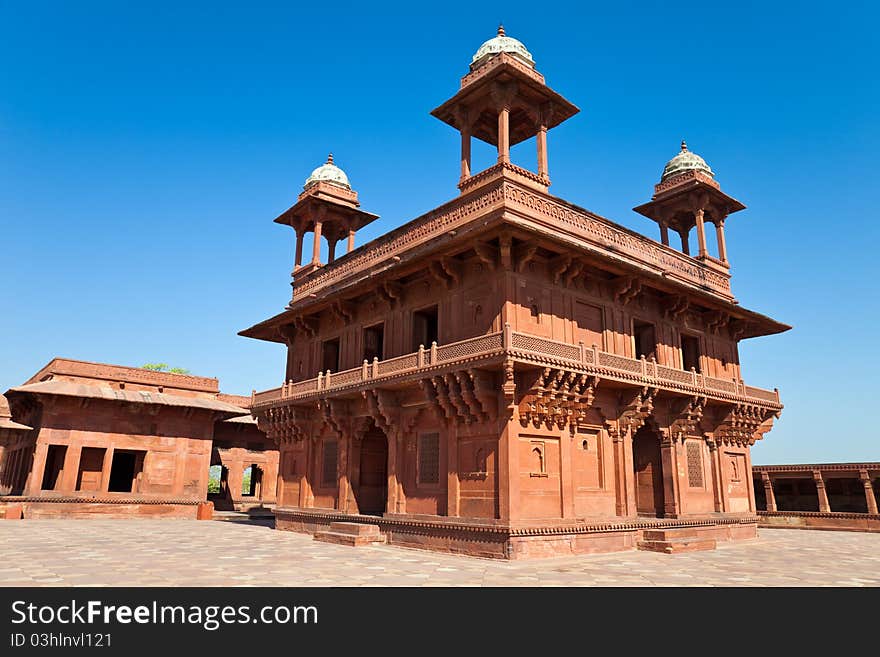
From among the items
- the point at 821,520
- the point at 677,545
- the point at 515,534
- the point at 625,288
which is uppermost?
the point at 625,288

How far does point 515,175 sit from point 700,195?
1062cm

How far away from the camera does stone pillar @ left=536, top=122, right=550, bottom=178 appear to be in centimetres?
1797

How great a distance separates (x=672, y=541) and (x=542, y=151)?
11.1m

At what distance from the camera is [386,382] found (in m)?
18.1

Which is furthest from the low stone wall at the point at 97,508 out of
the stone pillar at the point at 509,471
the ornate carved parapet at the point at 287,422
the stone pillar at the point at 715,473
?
the stone pillar at the point at 715,473

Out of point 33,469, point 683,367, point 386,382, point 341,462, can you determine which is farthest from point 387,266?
point 33,469

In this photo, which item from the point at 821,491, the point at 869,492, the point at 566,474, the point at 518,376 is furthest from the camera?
the point at 821,491

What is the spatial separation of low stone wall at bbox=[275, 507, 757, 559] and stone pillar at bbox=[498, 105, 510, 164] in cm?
936

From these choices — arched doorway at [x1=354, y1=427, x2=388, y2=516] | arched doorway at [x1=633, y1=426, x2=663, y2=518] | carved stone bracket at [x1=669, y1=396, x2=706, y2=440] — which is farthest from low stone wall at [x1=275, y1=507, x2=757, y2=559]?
carved stone bracket at [x1=669, y1=396, x2=706, y2=440]

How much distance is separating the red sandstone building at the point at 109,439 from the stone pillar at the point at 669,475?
2314cm

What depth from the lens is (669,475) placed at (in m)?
19.3

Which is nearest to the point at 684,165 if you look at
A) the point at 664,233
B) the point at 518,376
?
the point at 664,233

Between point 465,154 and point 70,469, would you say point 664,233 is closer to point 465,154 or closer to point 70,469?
point 465,154
